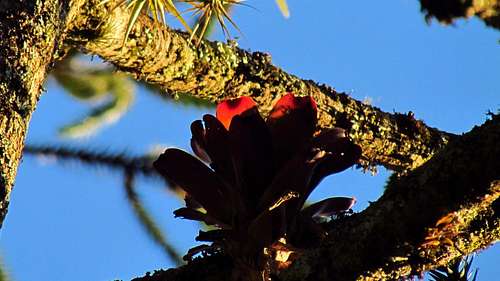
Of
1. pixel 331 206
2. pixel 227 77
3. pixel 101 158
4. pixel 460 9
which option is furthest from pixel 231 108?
pixel 101 158

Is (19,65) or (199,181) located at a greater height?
(19,65)

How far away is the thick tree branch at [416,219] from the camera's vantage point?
1117 millimetres

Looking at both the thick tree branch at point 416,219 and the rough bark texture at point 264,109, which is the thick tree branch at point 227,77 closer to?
the rough bark texture at point 264,109

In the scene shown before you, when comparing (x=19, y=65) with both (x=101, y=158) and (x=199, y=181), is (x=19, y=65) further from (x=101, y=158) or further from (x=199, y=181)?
(x=101, y=158)

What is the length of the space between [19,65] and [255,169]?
63cm

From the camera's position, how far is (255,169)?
1.41 m

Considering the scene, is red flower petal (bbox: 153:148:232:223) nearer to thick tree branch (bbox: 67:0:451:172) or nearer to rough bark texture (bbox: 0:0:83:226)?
rough bark texture (bbox: 0:0:83:226)

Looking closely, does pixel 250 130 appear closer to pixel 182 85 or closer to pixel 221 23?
pixel 221 23

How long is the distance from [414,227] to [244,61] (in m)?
2.04

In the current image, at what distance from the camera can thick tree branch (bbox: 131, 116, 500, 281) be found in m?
1.12

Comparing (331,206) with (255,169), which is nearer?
(255,169)

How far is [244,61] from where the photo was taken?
3121 millimetres

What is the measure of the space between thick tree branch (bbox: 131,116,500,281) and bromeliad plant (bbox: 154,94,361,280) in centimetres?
13

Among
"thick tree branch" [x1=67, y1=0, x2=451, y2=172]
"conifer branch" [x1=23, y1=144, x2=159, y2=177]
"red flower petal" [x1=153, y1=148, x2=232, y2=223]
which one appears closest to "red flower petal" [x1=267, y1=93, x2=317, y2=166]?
"red flower petal" [x1=153, y1=148, x2=232, y2=223]
